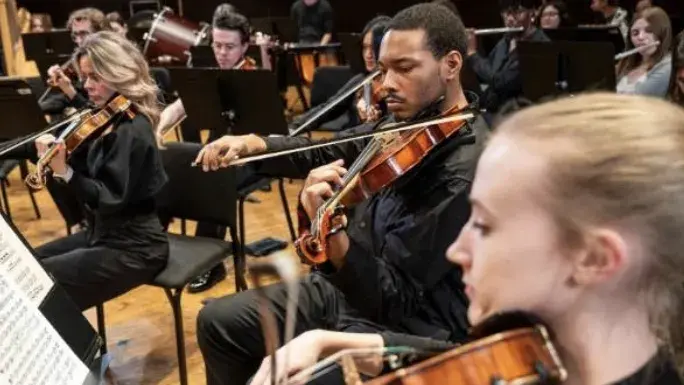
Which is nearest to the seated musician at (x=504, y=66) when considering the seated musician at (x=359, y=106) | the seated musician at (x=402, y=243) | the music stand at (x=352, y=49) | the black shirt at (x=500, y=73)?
the black shirt at (x=500, y=73)

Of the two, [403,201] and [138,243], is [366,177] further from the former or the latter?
[138,243]

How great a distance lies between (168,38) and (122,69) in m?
3.26

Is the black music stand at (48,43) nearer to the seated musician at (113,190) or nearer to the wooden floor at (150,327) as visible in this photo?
the wooden floor at (150,327)

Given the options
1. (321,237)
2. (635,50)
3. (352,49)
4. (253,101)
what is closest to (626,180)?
(321,237)

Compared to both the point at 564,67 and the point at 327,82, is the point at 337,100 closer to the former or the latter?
the point at 327,82

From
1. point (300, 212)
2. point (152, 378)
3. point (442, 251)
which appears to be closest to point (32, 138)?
point (152, 378)

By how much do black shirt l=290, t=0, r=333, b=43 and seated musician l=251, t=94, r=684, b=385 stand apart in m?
6.39

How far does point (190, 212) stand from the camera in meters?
2.41

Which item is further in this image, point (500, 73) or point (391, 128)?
point (500, 73)

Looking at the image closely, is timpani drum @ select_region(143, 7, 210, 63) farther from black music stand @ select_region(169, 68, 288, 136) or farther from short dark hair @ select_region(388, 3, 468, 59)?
short dark hair @ select_region(388, 3, 468, 59)

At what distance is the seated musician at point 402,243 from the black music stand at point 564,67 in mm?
1563

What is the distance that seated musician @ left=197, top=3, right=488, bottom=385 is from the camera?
5.01 ft

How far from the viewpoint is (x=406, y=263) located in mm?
1570

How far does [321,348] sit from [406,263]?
1.20 ft
